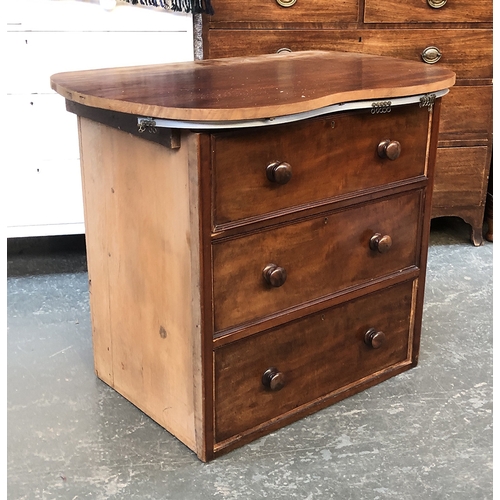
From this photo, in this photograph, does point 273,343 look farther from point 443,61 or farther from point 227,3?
point 443,61

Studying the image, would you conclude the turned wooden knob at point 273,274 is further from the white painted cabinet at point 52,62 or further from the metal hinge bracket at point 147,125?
the white painted cabinet at point 52,62

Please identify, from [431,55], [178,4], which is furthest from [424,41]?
[178,4]

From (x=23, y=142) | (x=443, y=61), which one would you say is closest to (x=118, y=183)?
(x=23, y=142)

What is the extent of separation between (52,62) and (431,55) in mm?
1282

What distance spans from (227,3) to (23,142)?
797mm

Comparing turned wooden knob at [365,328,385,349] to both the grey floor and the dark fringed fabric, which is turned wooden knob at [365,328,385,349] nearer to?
the grey floor

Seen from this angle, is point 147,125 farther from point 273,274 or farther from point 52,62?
point 52,62

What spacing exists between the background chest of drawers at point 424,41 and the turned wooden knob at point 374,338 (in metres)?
1.05

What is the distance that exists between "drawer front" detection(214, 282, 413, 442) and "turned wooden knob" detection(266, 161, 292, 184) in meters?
0.36

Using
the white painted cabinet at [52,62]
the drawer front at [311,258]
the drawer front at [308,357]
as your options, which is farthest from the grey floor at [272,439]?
the white painted cabinet at [52,62]

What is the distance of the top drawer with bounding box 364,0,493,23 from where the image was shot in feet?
8.20

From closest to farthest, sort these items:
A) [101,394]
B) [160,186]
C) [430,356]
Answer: [160,186] → [101,394] → [430,356]

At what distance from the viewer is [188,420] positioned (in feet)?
5.49

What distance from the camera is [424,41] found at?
8.41ft
